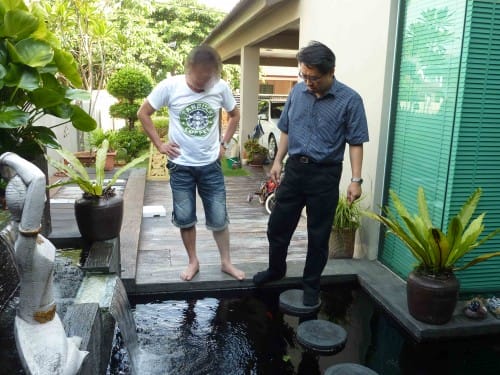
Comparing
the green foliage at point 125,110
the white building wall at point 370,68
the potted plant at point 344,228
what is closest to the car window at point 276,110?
the green foliage at point 125,110

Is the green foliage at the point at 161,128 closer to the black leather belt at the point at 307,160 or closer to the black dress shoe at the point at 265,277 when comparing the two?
the black dress shoe at the point at 265,277

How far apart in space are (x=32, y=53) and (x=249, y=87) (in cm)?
731

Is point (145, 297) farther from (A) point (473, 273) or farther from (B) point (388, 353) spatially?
(A) point (473, 273)

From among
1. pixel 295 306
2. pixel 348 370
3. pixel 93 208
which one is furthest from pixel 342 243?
pixel 93 208

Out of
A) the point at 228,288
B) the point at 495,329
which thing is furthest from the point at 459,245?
the point at 228,288

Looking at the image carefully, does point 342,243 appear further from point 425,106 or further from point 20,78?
point 20,78

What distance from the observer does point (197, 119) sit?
126 inches

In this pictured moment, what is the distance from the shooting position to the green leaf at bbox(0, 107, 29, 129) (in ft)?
8.14

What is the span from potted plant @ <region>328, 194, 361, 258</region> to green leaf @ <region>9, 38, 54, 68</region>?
8.01ft

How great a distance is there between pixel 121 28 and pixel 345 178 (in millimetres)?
13939

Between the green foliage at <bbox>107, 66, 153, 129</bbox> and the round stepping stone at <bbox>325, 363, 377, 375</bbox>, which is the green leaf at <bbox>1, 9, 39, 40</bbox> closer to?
the round stepping stone at <bbox>325, 363, 377, 375</bbox>

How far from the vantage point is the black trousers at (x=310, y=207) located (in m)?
3.03

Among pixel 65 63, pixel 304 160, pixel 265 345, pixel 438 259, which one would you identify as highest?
pixel 65 63

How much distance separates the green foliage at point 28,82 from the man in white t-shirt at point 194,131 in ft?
1.75
